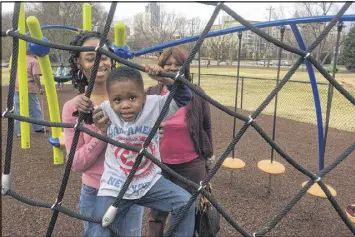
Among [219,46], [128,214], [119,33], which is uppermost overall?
[219,46]

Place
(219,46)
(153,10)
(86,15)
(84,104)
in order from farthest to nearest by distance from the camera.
A: (219,46) < (153,10) < (86,15) < (84,104)

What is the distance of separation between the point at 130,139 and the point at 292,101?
9.28 m

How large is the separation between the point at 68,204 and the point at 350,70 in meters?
19.6

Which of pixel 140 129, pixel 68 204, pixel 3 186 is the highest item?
pixel 140 129

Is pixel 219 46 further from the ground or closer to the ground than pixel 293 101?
further from the ground

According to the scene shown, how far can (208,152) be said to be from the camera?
2.13 m

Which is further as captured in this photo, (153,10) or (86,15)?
(153,10)

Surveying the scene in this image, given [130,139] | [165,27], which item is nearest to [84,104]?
[130,139]

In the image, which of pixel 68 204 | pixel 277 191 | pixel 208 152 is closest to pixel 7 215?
pixel 68 204

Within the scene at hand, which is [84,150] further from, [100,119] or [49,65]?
[49,65]

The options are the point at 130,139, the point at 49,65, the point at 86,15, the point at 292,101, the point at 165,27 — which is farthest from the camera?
the point at 165,27

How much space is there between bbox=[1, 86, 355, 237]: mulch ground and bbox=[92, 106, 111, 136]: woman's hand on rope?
151cm

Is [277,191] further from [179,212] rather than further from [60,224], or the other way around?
[179,212]

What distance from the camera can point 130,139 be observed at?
1343 millimetres
